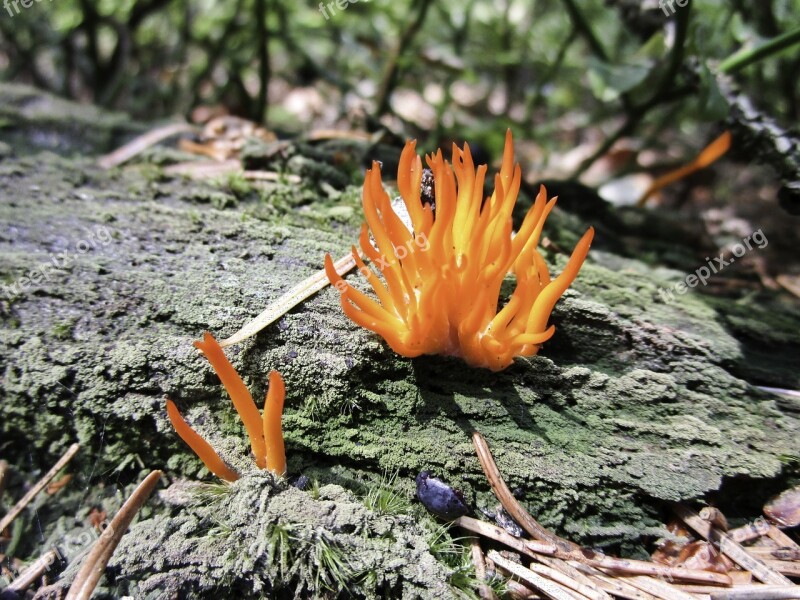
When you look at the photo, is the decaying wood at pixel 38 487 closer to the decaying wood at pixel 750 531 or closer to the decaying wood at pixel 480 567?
the decaying wood at pixel 480 567

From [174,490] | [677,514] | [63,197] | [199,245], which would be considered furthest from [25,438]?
Result: [677,514]

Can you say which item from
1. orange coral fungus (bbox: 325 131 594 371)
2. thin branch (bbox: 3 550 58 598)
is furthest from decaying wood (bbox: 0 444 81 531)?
orange coral fungus (bbox: 325 131 594 371)

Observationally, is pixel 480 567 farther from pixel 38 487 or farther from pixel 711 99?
pixel 711 99

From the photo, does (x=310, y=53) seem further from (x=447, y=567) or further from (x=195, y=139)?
(x=447, y=567)

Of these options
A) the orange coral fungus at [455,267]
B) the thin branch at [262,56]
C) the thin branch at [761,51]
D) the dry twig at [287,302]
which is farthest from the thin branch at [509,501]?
the thin branch at [262,56]

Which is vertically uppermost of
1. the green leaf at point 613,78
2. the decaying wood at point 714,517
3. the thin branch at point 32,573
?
the green leaf at point 613,78

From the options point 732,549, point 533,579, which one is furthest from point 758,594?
point 533,579
